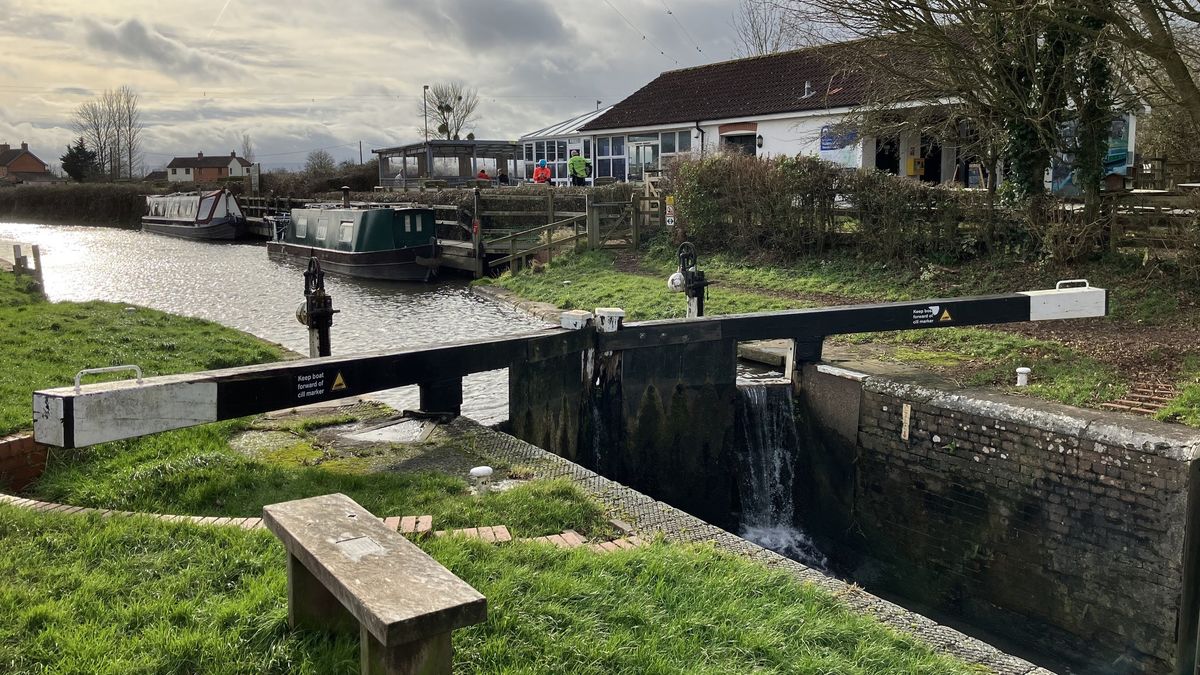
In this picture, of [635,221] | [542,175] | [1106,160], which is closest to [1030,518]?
[1106,160]

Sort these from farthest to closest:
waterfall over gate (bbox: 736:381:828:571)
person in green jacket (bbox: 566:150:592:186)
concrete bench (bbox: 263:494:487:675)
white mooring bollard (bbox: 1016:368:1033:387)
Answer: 1. person in green jacket (bbox: 566:150:592:186)
2. waterfall over gate (bbox: 736:381:828:571)
3. white mooring bollard (bbox: 1016:368:1033:387)
4. concrete bench (bbox: 263:494:487:675)

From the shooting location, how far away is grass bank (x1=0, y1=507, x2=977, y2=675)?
3.51 m

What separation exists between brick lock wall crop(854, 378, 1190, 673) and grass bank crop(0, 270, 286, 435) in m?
6.89

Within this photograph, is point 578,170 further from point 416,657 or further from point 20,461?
point 416,657

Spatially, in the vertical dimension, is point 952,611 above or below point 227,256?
below

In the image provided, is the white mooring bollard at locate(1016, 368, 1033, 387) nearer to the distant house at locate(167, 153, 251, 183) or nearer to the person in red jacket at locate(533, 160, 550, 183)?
the person in red jacket at locate(533, 160, 550, 183)

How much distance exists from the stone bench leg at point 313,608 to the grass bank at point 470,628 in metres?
0.06

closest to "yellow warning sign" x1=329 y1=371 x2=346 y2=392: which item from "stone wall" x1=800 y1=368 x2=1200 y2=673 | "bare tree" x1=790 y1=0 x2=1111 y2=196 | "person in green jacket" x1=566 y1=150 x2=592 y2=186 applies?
"stone wall" x1=800 y1=368 x2=1200 y2=673

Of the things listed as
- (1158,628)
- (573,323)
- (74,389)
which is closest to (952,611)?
(1158,628)

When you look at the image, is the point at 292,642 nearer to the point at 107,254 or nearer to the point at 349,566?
the point at 349,566

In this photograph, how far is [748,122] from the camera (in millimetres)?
26359

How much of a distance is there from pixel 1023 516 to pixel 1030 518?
7 cm

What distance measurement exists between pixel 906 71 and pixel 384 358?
33.7 ft

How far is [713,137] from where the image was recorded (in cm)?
2780
